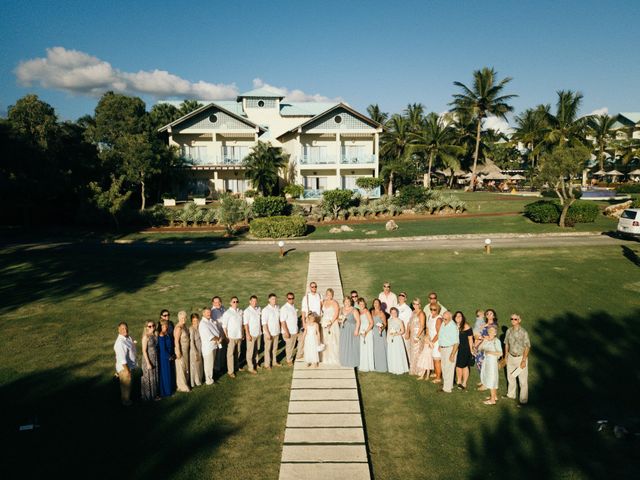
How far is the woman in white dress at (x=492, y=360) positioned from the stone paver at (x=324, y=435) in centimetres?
302

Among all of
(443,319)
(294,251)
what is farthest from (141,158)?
(443,319)

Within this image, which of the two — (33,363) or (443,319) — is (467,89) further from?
(33,363)

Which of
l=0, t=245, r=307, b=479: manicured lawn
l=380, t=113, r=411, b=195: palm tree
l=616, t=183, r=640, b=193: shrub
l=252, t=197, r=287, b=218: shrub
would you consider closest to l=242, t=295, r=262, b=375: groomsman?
l=0, t=245, r=307, b=479: manicured lawn

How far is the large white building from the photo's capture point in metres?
43.3

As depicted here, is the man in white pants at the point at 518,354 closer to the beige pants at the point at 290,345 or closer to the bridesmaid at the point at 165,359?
the beige pants at the point at 290,345

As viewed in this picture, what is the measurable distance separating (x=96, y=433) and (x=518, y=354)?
8.34 metres

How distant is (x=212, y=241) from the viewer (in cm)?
2697

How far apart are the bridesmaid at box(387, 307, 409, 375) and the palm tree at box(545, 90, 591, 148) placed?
48436 mm

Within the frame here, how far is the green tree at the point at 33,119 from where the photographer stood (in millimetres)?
29656

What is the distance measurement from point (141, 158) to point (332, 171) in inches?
777

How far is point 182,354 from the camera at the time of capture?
29.8 ft

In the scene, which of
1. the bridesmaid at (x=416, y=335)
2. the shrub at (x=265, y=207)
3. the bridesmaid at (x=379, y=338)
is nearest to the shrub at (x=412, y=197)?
the shrub at (x=265, y=207)

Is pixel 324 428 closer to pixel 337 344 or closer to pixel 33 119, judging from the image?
pixel 337 344

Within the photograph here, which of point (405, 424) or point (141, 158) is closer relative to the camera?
point (405, 424)
